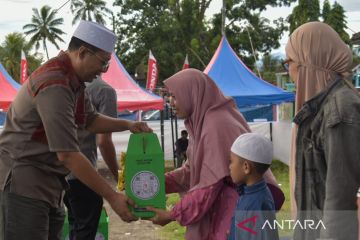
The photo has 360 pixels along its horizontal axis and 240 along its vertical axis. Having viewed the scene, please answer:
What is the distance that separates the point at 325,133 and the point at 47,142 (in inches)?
52.6

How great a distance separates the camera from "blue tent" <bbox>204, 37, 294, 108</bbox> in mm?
10234

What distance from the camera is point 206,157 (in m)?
2.71

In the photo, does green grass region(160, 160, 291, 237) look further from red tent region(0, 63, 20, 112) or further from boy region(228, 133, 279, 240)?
red tent region(0, 63, 20, 112)

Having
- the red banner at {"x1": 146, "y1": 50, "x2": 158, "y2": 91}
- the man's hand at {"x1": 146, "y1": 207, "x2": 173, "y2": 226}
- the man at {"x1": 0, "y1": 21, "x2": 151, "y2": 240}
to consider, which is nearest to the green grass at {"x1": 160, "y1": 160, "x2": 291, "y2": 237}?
the man's hand at {"x1": 146, "y1": 207, "x2": 173, "y2": 226}

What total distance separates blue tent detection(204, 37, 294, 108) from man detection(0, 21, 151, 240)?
758cm

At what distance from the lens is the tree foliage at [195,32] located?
3341 centimetres

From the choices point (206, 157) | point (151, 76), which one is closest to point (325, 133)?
point (206, 157)

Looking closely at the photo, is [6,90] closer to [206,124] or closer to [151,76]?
[151,76]

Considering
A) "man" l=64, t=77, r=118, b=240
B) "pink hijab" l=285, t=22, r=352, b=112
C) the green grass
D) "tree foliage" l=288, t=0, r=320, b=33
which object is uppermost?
"tree foliage" l=288, t=0, r=320, b=33

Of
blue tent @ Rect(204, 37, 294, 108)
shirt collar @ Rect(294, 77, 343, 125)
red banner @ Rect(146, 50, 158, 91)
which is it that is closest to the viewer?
shirt collar @ Rect(294, 77, 343, 125)

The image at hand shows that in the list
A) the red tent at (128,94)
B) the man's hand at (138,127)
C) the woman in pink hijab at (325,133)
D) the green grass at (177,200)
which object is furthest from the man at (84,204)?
the red tent at (128,94)

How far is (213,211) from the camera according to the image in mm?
2791

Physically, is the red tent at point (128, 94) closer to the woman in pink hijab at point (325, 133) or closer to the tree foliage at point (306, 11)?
the woman in pink hijab at point (325, 133)

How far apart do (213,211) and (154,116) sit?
16.8 metres
